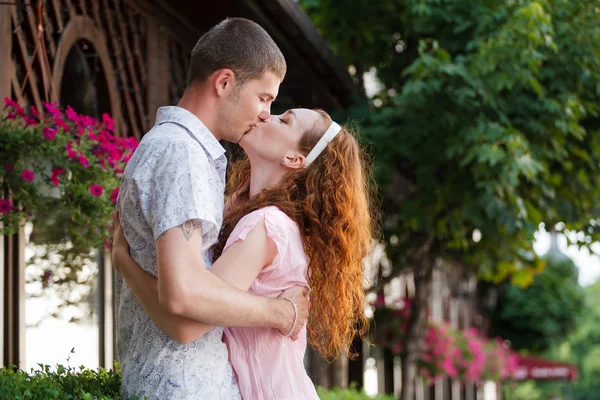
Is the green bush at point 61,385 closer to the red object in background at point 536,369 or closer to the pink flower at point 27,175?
the pink flower at point 27,175

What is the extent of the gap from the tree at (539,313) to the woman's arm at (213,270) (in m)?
14.9

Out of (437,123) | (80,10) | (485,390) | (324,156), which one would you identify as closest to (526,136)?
(437,123)

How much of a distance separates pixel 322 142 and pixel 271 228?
480mm

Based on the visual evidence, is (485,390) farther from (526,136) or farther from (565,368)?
(526,136)

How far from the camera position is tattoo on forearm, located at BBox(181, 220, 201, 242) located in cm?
213

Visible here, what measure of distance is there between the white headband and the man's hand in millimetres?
446

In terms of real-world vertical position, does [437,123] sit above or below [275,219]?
above

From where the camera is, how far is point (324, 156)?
2.83 metres

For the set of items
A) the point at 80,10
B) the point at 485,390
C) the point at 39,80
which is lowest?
the point at 485,390

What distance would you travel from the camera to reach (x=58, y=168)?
3.99 meters

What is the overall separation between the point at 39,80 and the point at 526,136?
4015mm

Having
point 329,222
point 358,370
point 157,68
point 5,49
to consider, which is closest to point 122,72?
point 157,68

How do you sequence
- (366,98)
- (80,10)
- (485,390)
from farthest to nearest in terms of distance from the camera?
1. (485,390)
2. (366,98)
3. (80,10)

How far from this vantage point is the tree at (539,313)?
664 inches
